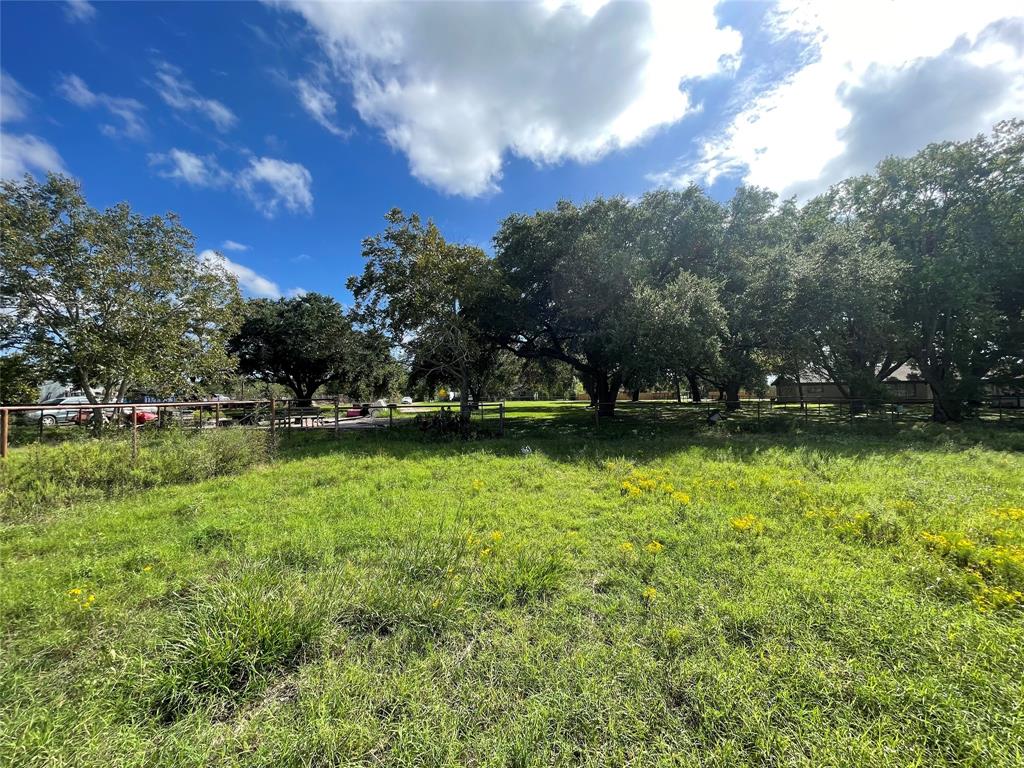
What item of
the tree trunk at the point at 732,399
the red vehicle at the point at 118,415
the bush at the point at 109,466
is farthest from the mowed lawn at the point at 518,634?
the tree trunk at the point at 732,399

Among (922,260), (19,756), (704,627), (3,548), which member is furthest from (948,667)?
(922,260)

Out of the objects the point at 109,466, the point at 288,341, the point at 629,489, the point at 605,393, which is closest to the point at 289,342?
the point at 288,341

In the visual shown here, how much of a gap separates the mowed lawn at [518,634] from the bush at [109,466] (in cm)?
Answer: 47

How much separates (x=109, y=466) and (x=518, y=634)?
24.7 feet

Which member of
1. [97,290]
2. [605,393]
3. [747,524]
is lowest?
[747,524]

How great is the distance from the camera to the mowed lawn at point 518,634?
1838mm

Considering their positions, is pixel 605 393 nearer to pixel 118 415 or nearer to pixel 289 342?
pixel 118 415

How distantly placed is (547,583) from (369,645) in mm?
1459

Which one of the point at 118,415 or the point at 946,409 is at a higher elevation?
the point at 118,415

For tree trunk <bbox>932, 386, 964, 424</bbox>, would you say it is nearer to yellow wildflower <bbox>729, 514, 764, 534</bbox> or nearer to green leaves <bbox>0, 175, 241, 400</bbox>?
yellow wildflower <bbox>729, 514, 764, 534</bbox>

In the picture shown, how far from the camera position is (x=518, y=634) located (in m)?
2.67

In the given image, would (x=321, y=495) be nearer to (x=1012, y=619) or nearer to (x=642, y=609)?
(x=642, y=609)

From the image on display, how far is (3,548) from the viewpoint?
12.9 ft

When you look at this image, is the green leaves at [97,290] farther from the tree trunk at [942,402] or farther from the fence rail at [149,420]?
the tree trunk at [942,402]
